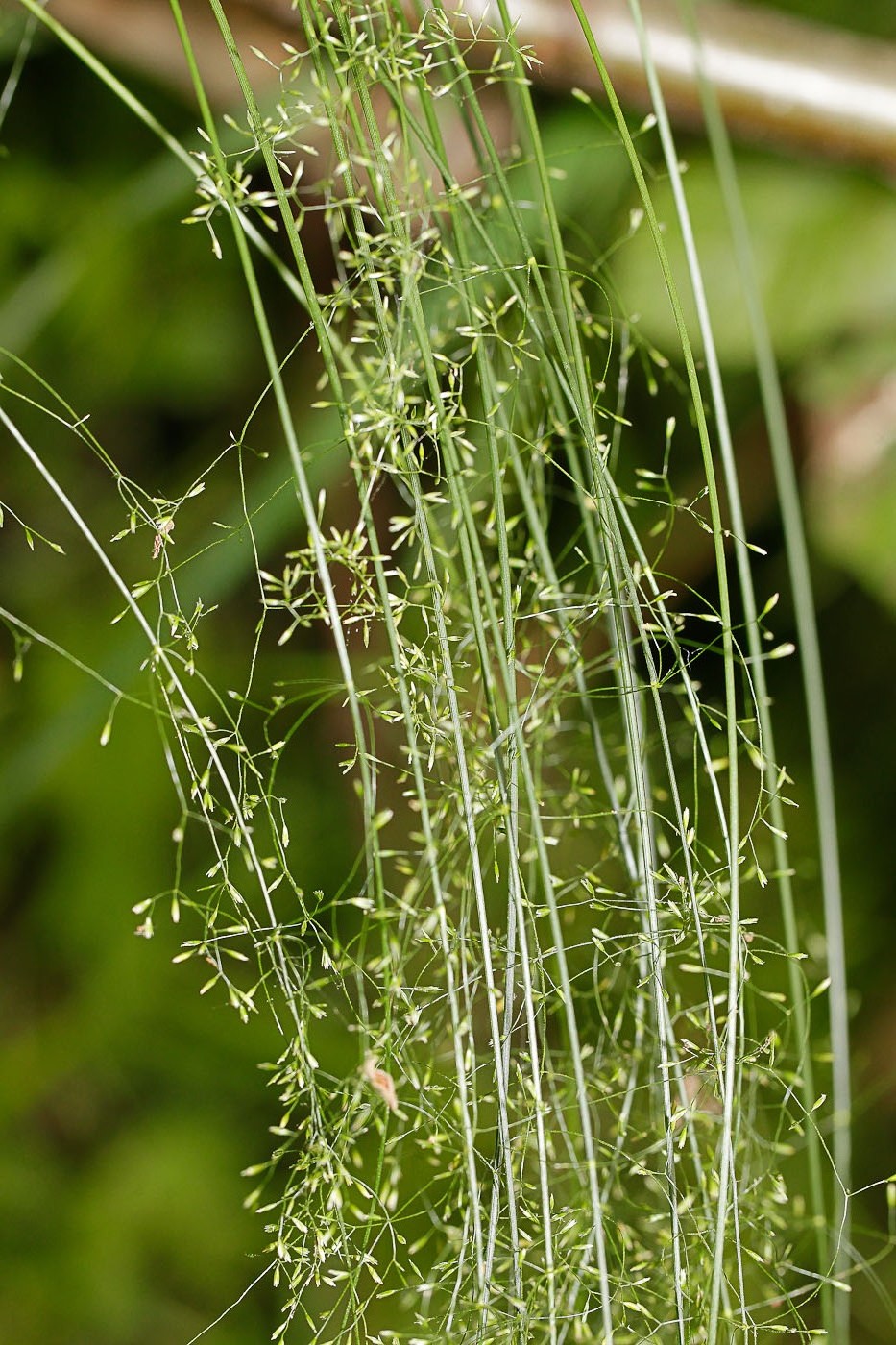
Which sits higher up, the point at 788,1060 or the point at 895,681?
the point at 895,681

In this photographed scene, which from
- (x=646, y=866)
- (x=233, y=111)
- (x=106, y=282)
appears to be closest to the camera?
(x=646, y=866)

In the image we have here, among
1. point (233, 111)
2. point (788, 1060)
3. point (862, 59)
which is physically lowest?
point (788, 1060)

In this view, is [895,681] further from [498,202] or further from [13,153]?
[13,153]

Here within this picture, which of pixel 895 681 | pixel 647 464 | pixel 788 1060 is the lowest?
pixel 788 1060

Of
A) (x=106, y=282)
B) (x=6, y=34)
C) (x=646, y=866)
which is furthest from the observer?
(x=106, y=282)

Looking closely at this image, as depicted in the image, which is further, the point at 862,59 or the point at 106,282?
the point at 106,282

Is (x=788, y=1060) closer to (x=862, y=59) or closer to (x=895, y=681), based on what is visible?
(x=895, y=681)

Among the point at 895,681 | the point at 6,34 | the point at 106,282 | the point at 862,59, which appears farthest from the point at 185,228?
the point at 895,681

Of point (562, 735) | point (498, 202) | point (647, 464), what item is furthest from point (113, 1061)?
point (498, 202)

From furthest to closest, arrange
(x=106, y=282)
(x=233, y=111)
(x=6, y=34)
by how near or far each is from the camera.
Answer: (x=106, y=282) < (x=233, y=111) < (x=6, y=34)
